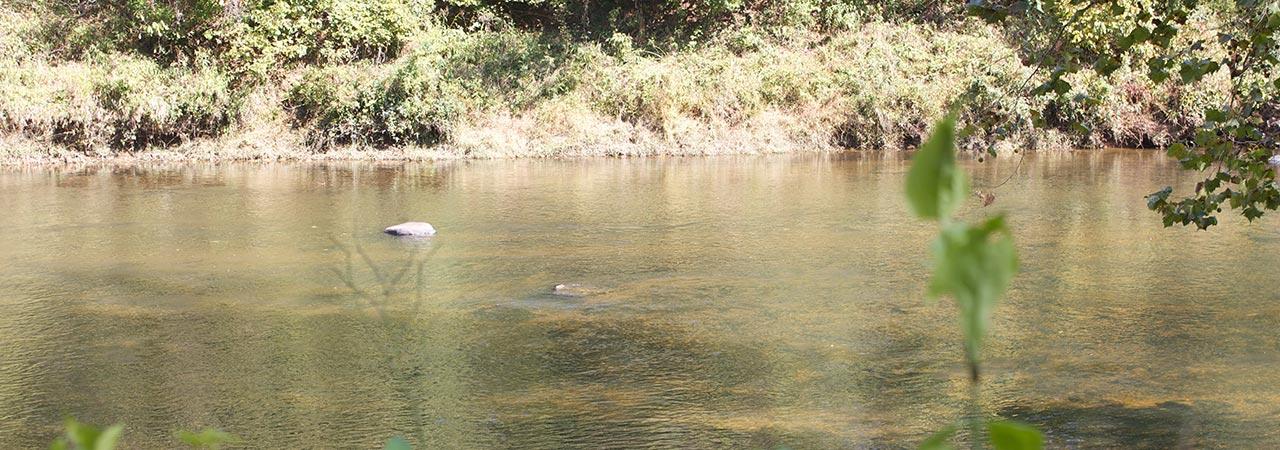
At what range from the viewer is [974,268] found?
58 cm

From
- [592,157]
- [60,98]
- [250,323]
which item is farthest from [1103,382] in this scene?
[60,98]

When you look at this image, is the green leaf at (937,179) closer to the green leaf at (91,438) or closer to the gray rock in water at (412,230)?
the green leaf at (91,438)

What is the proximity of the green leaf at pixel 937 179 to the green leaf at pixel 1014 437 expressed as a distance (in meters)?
0.13

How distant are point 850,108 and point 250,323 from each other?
16.2 meters

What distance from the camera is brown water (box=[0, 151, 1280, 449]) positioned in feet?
20.9

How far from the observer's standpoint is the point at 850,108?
918 inches

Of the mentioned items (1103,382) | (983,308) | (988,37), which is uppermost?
(988,37)

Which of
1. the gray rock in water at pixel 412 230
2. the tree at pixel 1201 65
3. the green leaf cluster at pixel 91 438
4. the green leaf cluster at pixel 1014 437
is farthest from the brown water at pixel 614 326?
the green leaf cluster at pixel 1014 437

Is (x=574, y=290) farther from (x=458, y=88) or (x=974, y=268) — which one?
(x=458, y=88)

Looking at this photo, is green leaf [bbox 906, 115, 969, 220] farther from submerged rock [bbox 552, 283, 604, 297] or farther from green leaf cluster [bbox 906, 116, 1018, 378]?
submerged rock [bbox 552, 283, 604, 297]

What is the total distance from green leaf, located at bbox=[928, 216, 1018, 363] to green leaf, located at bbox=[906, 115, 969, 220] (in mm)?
15

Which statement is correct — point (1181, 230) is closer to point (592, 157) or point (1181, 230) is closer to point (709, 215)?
point (709, 215)

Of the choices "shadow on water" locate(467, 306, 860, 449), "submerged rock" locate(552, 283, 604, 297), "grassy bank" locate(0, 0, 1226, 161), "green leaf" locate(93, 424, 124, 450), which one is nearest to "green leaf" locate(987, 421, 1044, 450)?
"green leaf" locate(93, 424, 124, 450)

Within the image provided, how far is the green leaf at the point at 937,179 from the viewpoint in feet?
1.88
